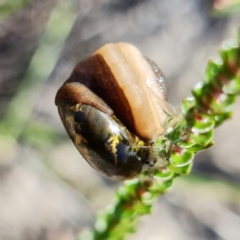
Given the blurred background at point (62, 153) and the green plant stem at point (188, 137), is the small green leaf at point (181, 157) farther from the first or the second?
the blurred background at point (62, 153)

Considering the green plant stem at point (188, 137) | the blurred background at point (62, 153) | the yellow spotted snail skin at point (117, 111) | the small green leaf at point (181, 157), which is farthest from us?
the blurred background at point (62, 153)

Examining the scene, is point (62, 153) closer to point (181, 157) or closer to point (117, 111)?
point (117, 111)

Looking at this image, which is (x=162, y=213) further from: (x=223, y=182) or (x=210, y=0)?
(x=210, y=0)

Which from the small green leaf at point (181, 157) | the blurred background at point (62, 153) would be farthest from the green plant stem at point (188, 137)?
the blurred background at point (62, 153)

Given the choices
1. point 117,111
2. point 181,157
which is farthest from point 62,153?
point 181,157

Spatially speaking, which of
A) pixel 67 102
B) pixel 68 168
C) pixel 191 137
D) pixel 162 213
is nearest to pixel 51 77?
pixel 68 168

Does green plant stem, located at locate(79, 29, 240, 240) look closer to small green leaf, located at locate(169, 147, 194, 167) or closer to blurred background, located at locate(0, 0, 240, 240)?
small green leaf, located at locate(169, 147, 194, 167)

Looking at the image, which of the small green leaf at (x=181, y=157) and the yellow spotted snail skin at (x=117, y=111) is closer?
the small green leaf at (x=181, y=157)
